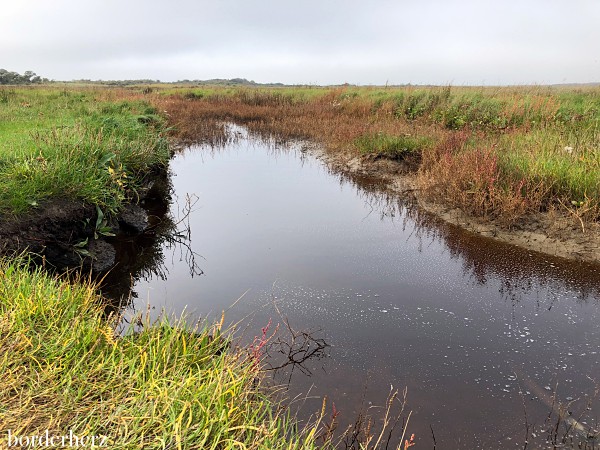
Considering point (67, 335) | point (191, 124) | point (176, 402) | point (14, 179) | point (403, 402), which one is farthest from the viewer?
point (191, 124)

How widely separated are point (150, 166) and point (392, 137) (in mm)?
6874

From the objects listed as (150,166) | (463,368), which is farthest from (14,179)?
(463,368)

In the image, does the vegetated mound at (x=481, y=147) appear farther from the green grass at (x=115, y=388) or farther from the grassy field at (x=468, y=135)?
the green grass at (x=115, y=388)

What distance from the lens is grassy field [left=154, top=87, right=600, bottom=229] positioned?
7.00m

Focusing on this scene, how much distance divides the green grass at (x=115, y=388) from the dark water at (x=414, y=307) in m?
0.94

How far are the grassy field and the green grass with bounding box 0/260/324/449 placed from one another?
238 inches

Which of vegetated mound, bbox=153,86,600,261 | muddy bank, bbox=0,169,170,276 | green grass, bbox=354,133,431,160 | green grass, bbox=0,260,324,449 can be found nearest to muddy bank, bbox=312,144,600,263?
vegetated mound, bbox=153,86,600,261

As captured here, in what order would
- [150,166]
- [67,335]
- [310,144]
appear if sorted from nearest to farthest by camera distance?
[67,335] < [150,166] < [310,144]

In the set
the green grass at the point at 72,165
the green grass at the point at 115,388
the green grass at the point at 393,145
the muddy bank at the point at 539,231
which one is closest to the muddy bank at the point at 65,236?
the green grass at the point at 72,165

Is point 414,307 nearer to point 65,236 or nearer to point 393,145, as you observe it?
point 65,236

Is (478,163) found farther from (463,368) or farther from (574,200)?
(463,368)

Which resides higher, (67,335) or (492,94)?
(492,94)

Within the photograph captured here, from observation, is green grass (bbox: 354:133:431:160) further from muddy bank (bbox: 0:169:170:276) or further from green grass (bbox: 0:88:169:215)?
muddy bank (bbox: 0:169:170:276)

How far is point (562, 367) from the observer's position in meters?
3.74
